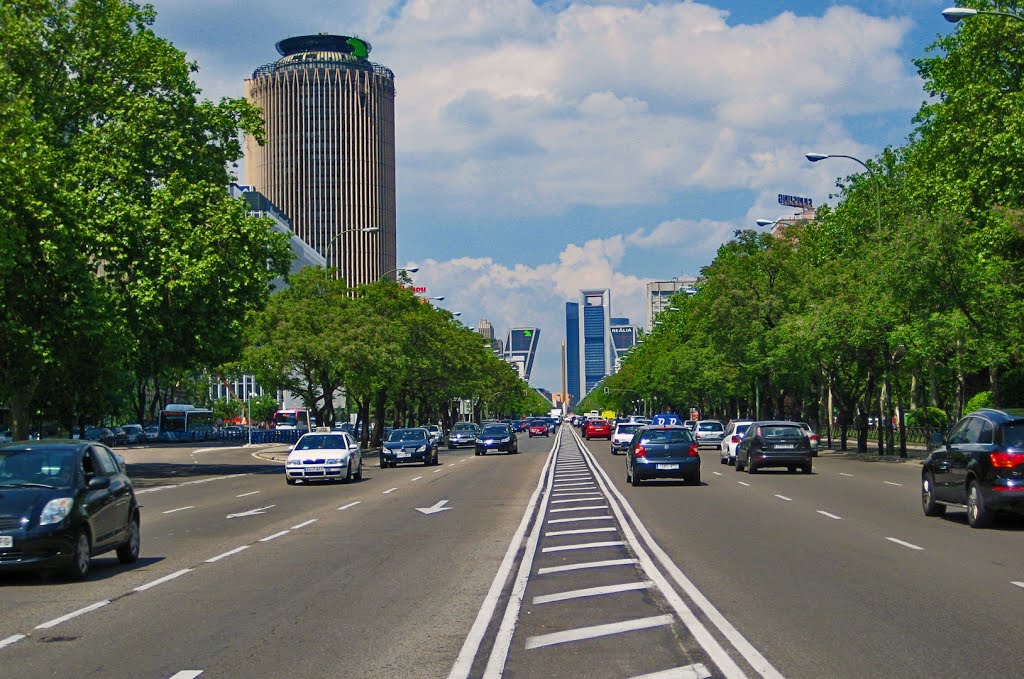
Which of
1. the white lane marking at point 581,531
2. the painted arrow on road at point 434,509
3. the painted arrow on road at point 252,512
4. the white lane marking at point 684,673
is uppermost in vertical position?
the white lane marking at point 684,673

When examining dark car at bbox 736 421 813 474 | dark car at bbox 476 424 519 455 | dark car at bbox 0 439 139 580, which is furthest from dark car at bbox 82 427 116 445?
dark car at bbox 0 439 139 580

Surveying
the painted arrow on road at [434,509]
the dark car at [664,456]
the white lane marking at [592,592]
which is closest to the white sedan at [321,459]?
the dark car at [664,456]

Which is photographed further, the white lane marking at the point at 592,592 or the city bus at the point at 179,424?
the city bus at the point at 179,424

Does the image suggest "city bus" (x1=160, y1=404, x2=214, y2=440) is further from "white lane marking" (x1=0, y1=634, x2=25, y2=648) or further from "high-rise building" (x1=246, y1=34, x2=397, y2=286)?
"high-rise building" (x1=246, y1=34, x2=397, y2=286)

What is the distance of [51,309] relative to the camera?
35.8 meters

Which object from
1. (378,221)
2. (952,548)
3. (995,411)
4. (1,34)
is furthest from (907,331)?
(378,221)

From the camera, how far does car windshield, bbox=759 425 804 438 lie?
118 feet

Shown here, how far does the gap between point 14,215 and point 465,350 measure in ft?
229

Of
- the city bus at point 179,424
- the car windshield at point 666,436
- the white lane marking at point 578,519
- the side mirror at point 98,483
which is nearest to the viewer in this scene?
the side mirror at point 98,483

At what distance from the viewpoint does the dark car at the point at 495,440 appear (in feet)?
196

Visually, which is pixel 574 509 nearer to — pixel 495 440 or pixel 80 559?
pixel 80 559

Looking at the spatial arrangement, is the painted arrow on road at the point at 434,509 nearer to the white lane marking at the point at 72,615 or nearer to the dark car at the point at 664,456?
the dark car at the point at 664,456

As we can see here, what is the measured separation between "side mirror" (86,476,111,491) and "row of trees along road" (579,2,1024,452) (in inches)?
1158

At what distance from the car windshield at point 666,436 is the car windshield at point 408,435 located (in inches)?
777
